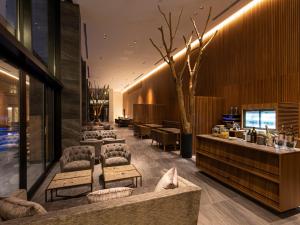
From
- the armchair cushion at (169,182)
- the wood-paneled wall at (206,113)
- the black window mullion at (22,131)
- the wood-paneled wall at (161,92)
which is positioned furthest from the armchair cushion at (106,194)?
the wood-paneled wall at (161,92)

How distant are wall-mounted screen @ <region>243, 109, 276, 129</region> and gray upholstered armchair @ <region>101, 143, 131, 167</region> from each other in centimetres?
333

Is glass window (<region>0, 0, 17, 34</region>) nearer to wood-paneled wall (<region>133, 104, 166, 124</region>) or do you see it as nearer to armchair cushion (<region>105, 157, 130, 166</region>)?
armchair cushion (<region>105, 157, 130, 166</region>)

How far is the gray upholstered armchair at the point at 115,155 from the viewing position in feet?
13.4

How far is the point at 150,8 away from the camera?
560 centimetres

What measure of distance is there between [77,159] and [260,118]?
4.62 metres

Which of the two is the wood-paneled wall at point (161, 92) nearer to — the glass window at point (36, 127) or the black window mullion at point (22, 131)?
the glass window at point (36, 127)

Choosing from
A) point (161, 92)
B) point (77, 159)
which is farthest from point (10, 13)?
point (161, 92)

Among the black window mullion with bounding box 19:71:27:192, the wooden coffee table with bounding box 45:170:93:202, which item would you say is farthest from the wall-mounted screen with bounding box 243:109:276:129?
the black window mullion with bounding box 19:71:27:192

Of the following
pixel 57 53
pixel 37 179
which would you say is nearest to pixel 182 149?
pixel 37 179

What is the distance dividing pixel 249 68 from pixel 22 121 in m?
6.05

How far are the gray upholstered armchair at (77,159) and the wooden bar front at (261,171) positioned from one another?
285 centimetres

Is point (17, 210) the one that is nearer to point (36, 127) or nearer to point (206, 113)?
point (36, 127)

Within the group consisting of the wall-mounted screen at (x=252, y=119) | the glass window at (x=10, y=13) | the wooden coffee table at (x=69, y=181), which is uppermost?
the glass window at (x=10, y=13)

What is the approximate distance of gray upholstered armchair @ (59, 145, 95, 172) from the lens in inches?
151
